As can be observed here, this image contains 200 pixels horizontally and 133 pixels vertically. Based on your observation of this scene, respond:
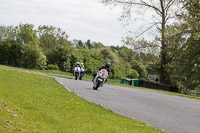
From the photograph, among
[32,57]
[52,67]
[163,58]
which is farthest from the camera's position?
[52,67]

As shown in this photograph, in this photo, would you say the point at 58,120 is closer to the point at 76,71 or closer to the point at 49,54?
the point at 76,71

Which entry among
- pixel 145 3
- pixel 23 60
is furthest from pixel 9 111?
pixel 23 60

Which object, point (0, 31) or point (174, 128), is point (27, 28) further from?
point (174, 128)

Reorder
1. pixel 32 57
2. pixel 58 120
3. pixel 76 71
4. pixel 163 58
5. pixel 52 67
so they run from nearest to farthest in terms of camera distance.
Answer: pixel 58 120 → pixel 76 71 → pixel 163 58 → pixel 32 57 → pixel 52 67

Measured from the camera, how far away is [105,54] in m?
98.8

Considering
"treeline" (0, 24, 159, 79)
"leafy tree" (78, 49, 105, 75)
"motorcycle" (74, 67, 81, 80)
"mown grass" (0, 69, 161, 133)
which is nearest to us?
"mown grass" (0, 69, 161, 133)

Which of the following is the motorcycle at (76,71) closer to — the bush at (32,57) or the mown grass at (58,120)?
the mown grass at (58,120)

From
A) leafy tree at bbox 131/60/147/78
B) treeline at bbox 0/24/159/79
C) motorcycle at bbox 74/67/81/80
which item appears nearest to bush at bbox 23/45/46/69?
treeline at bbox 0/24/159/79

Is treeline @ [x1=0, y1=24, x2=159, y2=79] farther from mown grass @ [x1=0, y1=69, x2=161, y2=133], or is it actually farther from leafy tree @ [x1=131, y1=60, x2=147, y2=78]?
mown grass @ [x1=0, y1=69, x2=161, y2=133]

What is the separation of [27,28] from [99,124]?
7247 centimetres

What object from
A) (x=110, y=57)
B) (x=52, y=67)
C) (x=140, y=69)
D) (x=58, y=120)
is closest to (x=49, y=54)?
(x=52, y=67)

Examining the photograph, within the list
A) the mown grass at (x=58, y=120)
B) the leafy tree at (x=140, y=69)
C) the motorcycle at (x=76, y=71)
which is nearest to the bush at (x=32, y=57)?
the motorcycle at (x=76, y=71)

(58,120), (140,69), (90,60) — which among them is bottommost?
(58,120)

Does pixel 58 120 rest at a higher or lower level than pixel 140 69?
lower
